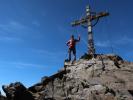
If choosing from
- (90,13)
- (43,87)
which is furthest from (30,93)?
(90,13)

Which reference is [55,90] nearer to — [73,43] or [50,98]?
[50,98]

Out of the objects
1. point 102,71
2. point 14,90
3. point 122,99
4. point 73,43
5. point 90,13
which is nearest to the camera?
point 122,99

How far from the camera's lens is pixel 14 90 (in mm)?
21391

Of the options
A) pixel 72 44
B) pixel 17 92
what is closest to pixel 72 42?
pixel 72 44

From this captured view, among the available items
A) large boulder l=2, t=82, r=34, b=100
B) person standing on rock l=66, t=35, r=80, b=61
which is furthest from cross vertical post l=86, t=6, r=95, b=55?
large boulder l=2, t=82, r=34, b=100

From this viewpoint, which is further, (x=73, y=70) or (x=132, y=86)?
(x=73, y=70)

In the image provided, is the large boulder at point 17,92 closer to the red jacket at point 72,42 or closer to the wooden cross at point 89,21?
the red jacket at point 72,42

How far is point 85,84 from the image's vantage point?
21453 mm

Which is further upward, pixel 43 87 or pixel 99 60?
→ pixel 99 60

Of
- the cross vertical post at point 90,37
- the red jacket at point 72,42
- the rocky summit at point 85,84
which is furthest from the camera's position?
the cross vertical post at point 90,37

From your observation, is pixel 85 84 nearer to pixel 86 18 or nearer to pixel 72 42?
pixel 72 42

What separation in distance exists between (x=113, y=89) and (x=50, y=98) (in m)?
5.37

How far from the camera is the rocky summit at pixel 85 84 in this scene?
20273 mm

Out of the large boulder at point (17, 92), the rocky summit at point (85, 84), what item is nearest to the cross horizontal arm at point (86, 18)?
the rocky summit at point (85, 84)
